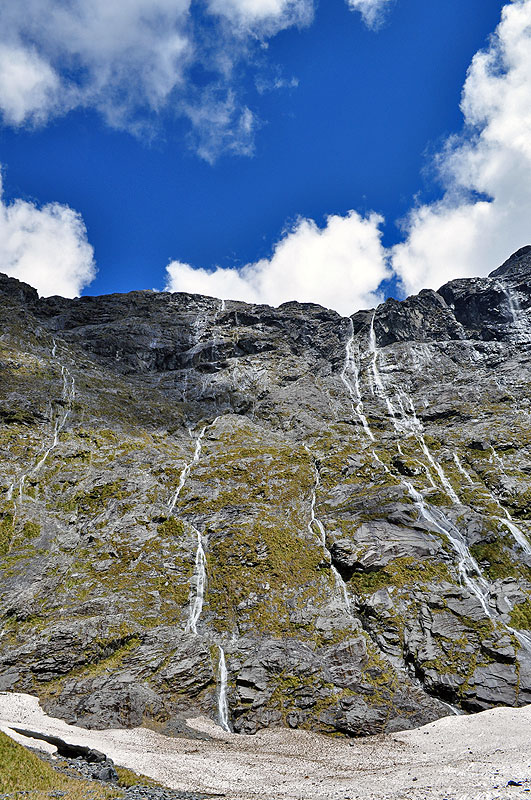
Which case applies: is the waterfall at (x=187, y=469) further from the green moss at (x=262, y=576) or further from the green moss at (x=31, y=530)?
the green moss at (x=31, y=530)

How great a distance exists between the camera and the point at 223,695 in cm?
4334

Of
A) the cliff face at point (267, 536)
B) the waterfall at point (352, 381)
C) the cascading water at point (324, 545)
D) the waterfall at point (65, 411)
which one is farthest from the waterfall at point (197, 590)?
the waterfall at point (352, 381)

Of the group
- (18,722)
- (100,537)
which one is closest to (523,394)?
(100,537)

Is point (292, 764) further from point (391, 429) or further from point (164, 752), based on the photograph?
point (391, 429)

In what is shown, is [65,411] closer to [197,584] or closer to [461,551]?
[197,584]

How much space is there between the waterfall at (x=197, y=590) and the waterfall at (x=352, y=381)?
A: 48.5 meters

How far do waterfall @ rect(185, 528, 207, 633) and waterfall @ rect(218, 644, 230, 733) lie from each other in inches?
252

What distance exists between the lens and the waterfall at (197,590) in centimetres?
5350

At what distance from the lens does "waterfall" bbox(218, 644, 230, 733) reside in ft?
135

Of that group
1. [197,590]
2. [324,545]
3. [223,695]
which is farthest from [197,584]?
[324,545]

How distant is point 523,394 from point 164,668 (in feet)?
313

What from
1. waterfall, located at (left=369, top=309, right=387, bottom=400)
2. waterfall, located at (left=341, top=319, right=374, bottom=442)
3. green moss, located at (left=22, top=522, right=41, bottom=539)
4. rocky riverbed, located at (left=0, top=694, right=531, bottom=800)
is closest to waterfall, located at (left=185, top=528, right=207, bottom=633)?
rocky riverbed, located at (left=0, top=694, right=531, bottom=800)

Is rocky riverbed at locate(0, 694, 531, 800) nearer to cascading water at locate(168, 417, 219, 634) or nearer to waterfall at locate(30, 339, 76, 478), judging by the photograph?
cascading water at locate(168, 417, 219, 634)

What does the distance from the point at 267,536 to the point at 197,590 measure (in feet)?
41.8
